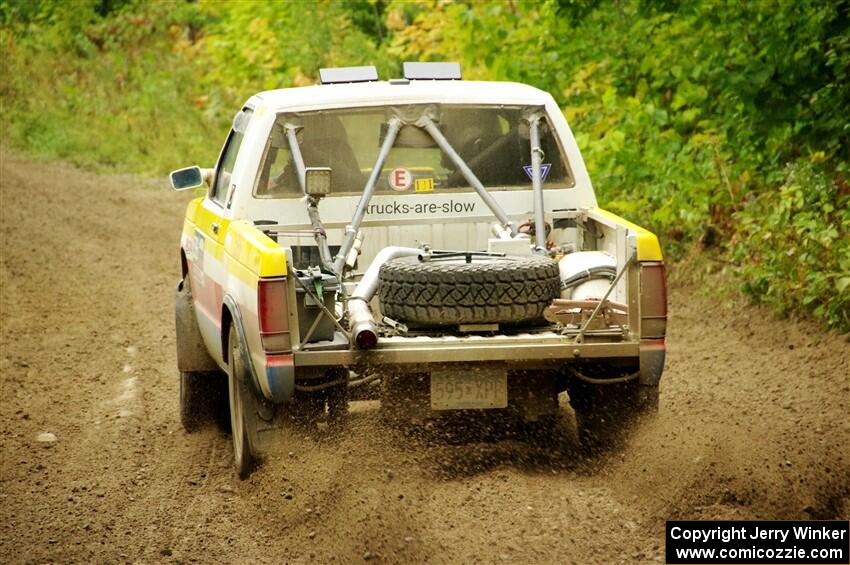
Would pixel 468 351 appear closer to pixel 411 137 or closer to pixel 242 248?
pixel 242 248

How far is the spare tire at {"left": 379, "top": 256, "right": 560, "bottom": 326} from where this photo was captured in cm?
596

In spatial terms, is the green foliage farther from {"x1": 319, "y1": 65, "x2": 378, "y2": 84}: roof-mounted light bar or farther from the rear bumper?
the rear bumper

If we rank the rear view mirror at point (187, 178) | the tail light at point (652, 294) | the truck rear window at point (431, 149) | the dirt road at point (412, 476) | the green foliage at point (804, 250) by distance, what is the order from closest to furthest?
the dirt road at point (412, 476) < the tail light at point (652, 294) < the truck rear window at point (431, 149) < the rear view mirror at point (187, 178) < the green foliage at point (804, 250)

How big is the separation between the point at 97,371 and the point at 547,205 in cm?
376

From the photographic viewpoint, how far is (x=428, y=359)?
588 centimetres

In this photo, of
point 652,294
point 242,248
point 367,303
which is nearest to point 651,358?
point 652,294

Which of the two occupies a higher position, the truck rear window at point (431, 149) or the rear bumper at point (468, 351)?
the truck rear window at point (431, 149)

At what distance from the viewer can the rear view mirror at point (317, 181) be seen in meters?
6.72

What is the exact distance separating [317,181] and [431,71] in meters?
1.27

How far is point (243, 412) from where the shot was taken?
6340mm

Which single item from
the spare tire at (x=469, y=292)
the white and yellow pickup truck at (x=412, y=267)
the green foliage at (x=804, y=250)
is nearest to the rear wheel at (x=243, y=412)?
the white and yellow pickup truck at (x=412, y=267)

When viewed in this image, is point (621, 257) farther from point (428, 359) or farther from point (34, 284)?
point (34, 284)

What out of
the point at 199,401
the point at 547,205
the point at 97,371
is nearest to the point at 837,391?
the point at 547,205

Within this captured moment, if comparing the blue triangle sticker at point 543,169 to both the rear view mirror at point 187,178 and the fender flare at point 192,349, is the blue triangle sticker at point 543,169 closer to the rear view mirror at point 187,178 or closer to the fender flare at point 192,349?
the rear view mirror at point 187,178
